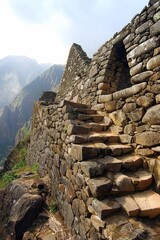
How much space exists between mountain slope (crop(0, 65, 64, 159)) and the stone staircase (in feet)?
174

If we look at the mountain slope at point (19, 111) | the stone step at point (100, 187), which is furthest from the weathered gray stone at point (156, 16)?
the mountain slope at point (19, 111)

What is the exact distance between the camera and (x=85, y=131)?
413 cm

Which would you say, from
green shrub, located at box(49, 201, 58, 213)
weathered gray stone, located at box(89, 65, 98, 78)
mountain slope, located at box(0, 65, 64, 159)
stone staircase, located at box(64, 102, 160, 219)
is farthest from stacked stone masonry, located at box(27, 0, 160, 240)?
mountain slope, located at box(0, 65, 64, 159)

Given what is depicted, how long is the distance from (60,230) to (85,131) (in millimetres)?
1987

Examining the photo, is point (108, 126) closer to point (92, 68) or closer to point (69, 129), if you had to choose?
point (69, 129)

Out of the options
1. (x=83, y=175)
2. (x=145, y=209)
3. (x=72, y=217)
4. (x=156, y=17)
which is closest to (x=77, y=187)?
(x=83, y=175)

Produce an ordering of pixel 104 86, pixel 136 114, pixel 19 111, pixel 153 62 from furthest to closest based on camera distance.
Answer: pixel 19 111
pixel 104 86
pixel 136 114
pixel 153 62

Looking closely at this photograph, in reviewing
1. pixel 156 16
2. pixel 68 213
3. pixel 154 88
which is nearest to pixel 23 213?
pixel 68 213

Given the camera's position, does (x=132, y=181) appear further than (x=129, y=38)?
No

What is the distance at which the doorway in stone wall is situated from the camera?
5.39 meters

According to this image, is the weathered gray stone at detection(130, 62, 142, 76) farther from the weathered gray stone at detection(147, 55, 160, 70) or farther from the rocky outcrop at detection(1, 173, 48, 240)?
the rocky outcrop at detection(1, 173, 48, 240)

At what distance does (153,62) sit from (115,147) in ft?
5.30

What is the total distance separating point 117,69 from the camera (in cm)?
556

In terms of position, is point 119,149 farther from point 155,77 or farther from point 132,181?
point 155,77
